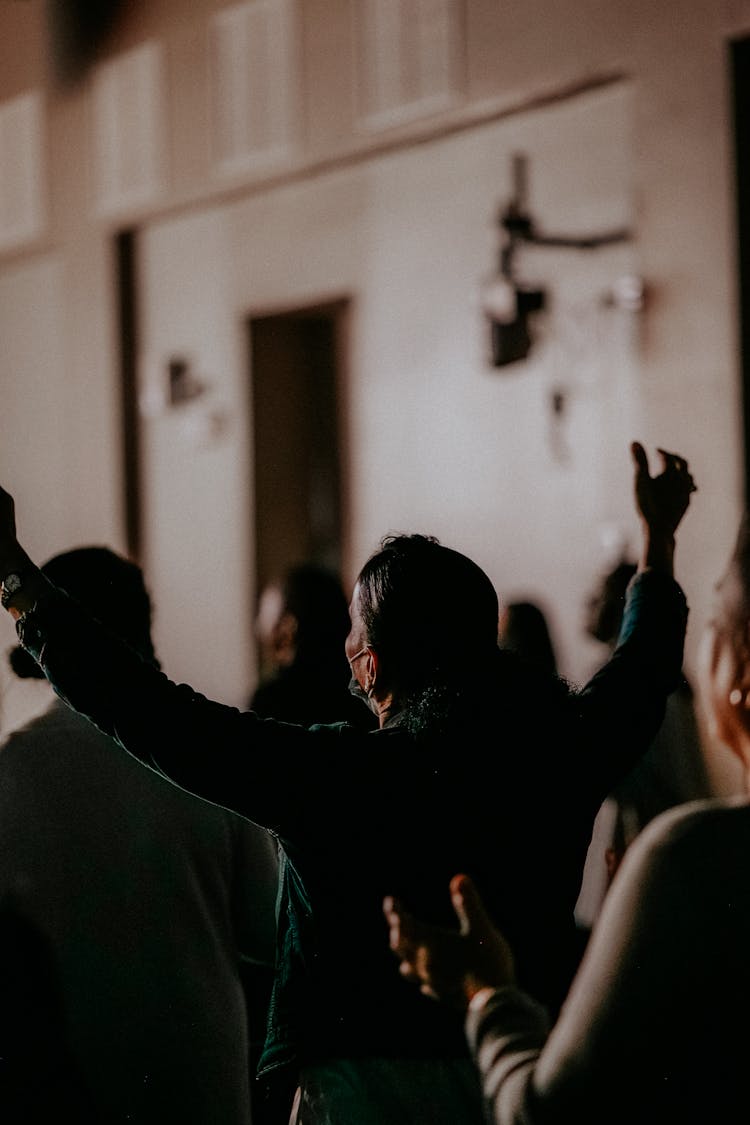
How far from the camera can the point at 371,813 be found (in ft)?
6.95

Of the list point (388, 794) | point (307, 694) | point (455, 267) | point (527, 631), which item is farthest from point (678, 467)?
point (455, 267)

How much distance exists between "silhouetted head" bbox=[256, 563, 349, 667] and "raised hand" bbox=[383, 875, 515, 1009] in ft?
9.52

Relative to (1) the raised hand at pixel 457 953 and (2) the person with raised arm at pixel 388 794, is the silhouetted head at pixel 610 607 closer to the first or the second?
(2) the person with raised arm at pixel 388 794

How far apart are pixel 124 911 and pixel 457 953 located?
1119 mm

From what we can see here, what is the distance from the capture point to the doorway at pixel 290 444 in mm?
10094

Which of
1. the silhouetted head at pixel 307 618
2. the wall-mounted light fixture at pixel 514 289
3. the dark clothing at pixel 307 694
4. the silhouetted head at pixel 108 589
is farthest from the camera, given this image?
the wall-mounted light fixture at pixel 514 289

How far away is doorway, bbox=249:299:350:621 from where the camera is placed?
33.1ft

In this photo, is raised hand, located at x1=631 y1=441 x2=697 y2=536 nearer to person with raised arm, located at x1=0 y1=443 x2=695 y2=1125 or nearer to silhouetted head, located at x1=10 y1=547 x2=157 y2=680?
person with raised arm, located at x1=0 y1=443 x2=695 y2=1125

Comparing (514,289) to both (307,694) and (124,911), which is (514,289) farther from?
(124,911)

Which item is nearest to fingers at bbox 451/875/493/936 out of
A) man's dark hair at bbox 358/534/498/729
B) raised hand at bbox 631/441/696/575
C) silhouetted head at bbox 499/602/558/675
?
man's dark hair at bbox 358/534/498/729

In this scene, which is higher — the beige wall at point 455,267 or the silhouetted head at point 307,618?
the beige wall at point 455,267

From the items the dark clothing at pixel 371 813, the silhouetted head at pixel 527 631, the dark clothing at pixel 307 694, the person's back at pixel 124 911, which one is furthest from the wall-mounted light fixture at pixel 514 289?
the dark clothing at pixel 371 813

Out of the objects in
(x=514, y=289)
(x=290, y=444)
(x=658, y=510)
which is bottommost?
(x=658, y=510)

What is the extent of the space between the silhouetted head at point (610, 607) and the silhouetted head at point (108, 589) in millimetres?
2198
